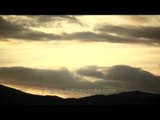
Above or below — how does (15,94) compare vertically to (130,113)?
above

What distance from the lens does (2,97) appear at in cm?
284

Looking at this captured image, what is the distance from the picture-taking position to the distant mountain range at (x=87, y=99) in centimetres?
280

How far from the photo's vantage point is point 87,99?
286 cm

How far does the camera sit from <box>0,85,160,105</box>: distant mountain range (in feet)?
9.18
